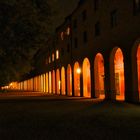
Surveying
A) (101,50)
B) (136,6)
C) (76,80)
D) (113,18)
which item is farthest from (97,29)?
(76,80)

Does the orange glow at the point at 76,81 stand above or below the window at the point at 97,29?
below

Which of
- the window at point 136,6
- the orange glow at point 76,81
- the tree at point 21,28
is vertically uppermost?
the window at point 136,6

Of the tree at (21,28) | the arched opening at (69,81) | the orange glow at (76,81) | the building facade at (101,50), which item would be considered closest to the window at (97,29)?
the building facade at (101,50)

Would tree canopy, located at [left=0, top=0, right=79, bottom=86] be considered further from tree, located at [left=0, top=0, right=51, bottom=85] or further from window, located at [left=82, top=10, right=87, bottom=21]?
window, located at [left=82, top=10, right=87, bottom=21]

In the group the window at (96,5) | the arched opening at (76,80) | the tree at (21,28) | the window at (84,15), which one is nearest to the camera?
the tree at (21,28)

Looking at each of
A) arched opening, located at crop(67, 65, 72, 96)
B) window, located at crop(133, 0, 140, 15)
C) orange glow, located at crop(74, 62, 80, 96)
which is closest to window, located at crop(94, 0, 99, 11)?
window, located at crop(133, 0, 140, 15)

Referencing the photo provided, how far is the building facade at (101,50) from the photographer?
22.0 m

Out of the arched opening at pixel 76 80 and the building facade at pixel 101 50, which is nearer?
the building facade at pixel 101 50

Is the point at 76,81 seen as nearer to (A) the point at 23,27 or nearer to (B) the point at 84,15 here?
(B) the point at 84,15

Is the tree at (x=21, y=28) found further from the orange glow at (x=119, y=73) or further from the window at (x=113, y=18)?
the orange glow at (x=119, y=73)

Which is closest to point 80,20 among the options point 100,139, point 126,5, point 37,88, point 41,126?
point 126,5

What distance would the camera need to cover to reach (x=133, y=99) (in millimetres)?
22125

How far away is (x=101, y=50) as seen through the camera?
2798cm

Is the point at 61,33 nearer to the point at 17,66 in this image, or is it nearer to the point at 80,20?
the point at 80,20
